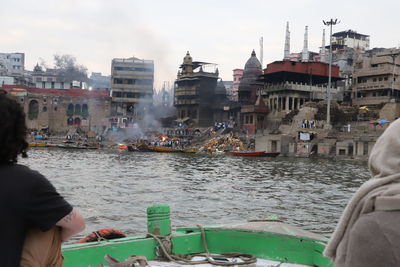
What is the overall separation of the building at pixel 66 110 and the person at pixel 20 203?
72639mm

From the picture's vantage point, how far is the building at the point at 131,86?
261 ft

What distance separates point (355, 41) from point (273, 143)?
144 feet

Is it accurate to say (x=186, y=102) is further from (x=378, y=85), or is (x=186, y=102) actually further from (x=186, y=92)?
(x=378, y=85)

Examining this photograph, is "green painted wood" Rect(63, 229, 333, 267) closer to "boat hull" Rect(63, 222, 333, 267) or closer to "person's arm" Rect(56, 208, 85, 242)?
"boat hull" Rect(63, 222, 333, 267)

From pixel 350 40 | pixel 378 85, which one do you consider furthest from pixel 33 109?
pixel 350 40

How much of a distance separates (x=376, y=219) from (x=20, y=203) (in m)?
1.57

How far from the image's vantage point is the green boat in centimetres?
498

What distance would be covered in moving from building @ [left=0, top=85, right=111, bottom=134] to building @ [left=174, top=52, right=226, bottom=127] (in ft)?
41.1

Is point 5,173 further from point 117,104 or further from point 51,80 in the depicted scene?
point 51,80

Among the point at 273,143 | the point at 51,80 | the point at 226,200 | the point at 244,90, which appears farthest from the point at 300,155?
the point at 51,80

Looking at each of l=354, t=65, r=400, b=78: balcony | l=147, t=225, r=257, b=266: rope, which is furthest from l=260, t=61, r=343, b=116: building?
l=147, t=225, r=257, b=266: rope

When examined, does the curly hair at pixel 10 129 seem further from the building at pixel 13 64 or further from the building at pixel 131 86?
the building at pixel 13 64

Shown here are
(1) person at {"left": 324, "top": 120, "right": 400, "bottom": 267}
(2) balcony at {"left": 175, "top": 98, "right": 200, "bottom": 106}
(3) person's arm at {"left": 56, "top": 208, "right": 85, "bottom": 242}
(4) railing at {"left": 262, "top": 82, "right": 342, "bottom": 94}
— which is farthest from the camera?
(2) balcony at {"left": 175, "top": 98, "right": 200, "bottom": 106}

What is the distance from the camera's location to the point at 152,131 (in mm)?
72375
